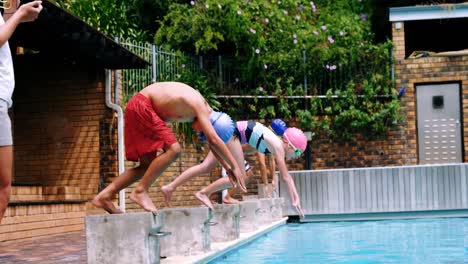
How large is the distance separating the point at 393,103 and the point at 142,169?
12.6 metres

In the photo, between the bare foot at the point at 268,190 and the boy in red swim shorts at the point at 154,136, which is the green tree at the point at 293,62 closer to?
the bare foot at the point at 268,190

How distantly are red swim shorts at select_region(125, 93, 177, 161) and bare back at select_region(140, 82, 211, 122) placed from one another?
3.0 inches

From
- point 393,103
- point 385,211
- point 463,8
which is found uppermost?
point 463,8

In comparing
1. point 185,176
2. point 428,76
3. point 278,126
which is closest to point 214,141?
point 185,176

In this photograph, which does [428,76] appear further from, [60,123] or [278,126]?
[60,123]

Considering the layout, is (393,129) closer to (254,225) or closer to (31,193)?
(254,225)

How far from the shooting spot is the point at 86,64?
12.5m

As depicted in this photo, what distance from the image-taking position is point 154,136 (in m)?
5.47

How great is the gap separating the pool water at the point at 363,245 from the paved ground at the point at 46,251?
130 centimetres

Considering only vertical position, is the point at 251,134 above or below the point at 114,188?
above

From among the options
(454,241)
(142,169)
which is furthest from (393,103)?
(142,169)

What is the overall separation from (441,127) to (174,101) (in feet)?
42.9

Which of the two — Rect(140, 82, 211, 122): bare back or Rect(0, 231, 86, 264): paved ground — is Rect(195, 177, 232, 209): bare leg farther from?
Rect(140, 82, 211, 122): bare back

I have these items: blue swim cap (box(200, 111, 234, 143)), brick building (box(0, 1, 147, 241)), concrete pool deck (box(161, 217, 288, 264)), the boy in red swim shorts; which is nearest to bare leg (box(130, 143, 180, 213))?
the boy in red swim shorts
